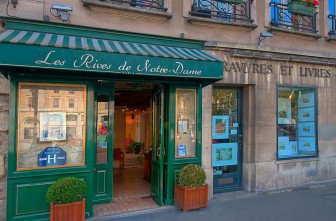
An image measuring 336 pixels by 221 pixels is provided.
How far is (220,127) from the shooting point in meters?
7.07

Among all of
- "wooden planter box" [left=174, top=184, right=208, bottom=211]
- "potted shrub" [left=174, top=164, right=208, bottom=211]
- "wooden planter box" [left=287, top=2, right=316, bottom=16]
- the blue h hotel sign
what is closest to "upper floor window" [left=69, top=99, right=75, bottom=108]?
the blue h hotel sign

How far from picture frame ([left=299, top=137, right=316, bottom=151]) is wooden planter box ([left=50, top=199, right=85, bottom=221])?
655 centimetres

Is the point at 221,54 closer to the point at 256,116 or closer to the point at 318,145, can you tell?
the point at 256,116

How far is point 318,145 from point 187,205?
16.0ft

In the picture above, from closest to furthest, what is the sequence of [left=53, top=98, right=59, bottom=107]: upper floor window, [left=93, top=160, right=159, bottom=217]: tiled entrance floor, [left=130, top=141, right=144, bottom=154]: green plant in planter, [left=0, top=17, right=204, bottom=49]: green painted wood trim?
1. [left=0, top=17, right=204, bottom=49]: green painted wood trim
2. [left=53, top=98, right=59, bottom=107]: upper floor window
3. [left=93, top=160, right=159, bottom=217]: tiled entrance floor
4. [left=130, top=141, right=144, bottom=154]: green plant in planter

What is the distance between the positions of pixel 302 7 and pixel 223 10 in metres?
2.25

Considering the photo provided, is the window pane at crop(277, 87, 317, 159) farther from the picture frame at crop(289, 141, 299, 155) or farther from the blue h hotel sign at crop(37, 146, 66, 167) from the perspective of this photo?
the blue h hotel sign at crop(37, 146, 66, 167)

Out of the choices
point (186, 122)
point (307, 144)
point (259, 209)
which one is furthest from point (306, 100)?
point (186, 122)

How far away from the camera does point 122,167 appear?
10.1 m

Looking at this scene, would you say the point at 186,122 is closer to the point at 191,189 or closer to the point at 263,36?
the point at 191,189

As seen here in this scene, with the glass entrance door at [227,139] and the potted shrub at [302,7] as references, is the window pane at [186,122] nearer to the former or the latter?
the glass entrance door at [227,139]

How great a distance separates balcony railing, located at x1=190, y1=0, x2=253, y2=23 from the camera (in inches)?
260

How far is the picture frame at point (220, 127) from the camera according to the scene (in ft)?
23.0

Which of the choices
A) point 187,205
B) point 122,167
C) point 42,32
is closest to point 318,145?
point 187,205
